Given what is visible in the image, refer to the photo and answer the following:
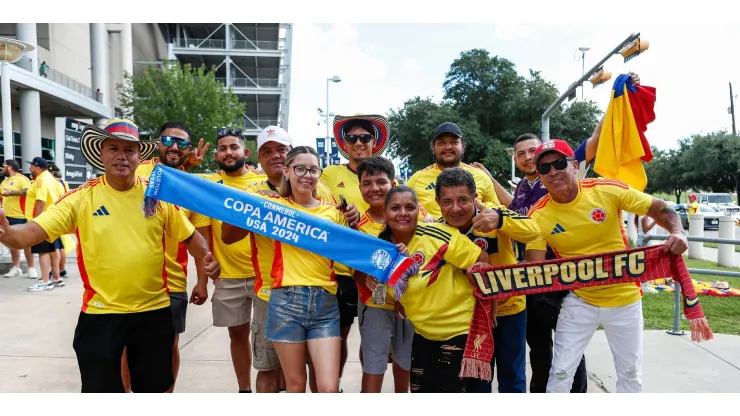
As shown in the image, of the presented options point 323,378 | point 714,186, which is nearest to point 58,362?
point 323,378

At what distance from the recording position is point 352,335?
6527mm

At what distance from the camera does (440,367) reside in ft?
10.6

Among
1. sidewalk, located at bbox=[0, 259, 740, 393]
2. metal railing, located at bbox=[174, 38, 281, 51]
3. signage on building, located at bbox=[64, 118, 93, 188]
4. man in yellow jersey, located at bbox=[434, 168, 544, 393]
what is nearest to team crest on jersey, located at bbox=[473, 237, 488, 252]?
man in yellow jersey, located at bbox=[434, 168, 544, 393]

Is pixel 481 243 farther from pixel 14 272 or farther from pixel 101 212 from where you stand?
pixel 14 272

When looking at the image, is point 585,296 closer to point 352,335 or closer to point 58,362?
point 352,335

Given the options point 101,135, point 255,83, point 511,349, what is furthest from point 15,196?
point 255,83

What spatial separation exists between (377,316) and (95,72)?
111 feet

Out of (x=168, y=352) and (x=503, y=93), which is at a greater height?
(x=503, y=93)

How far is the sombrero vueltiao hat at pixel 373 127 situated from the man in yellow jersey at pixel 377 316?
808mm

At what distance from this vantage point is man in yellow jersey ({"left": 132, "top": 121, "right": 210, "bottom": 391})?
12.9 feet

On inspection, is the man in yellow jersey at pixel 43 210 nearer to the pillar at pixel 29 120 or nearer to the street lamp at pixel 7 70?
the street lamp at pixel 7 70

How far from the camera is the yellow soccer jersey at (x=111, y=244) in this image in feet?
10.6

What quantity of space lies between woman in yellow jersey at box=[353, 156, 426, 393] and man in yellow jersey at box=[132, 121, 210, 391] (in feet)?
4.26

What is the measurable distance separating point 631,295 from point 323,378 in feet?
7.36
